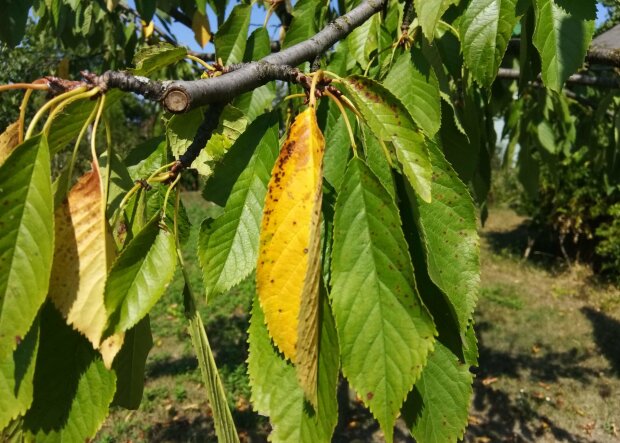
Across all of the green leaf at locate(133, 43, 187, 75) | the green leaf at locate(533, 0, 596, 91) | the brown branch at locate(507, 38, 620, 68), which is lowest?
the green leaf at locate(133, 43, 187, 75)

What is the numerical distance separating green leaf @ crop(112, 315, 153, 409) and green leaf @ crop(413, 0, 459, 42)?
1.87ft

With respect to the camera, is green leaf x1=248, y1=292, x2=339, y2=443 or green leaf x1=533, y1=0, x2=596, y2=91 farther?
green leaf x1=533, y1=0, x2=596, y2=91

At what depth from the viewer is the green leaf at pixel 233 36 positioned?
41.2 inches

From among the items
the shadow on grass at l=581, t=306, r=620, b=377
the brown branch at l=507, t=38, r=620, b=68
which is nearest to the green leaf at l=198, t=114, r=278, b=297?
the brown branch at l=507, t=38, r=620, b=68

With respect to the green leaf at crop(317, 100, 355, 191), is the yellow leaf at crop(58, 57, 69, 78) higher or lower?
higher

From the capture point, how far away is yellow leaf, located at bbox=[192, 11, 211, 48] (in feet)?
6.08

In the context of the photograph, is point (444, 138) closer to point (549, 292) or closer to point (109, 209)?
point (109, 209)

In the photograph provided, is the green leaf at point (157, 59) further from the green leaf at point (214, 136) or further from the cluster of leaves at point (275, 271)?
the green leaf at point (214, 136)

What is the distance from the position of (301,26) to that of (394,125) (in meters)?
0.58

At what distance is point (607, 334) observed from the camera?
4629mm

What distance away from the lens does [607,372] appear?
388cm

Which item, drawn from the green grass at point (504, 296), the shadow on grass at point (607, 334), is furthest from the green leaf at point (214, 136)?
the green grass at point (504, 296)

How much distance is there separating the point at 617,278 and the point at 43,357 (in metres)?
6.31

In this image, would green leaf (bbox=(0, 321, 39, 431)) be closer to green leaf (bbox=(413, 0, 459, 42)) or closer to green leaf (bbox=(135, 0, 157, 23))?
green leaf (bbox=(413, 0, 459, 42))
